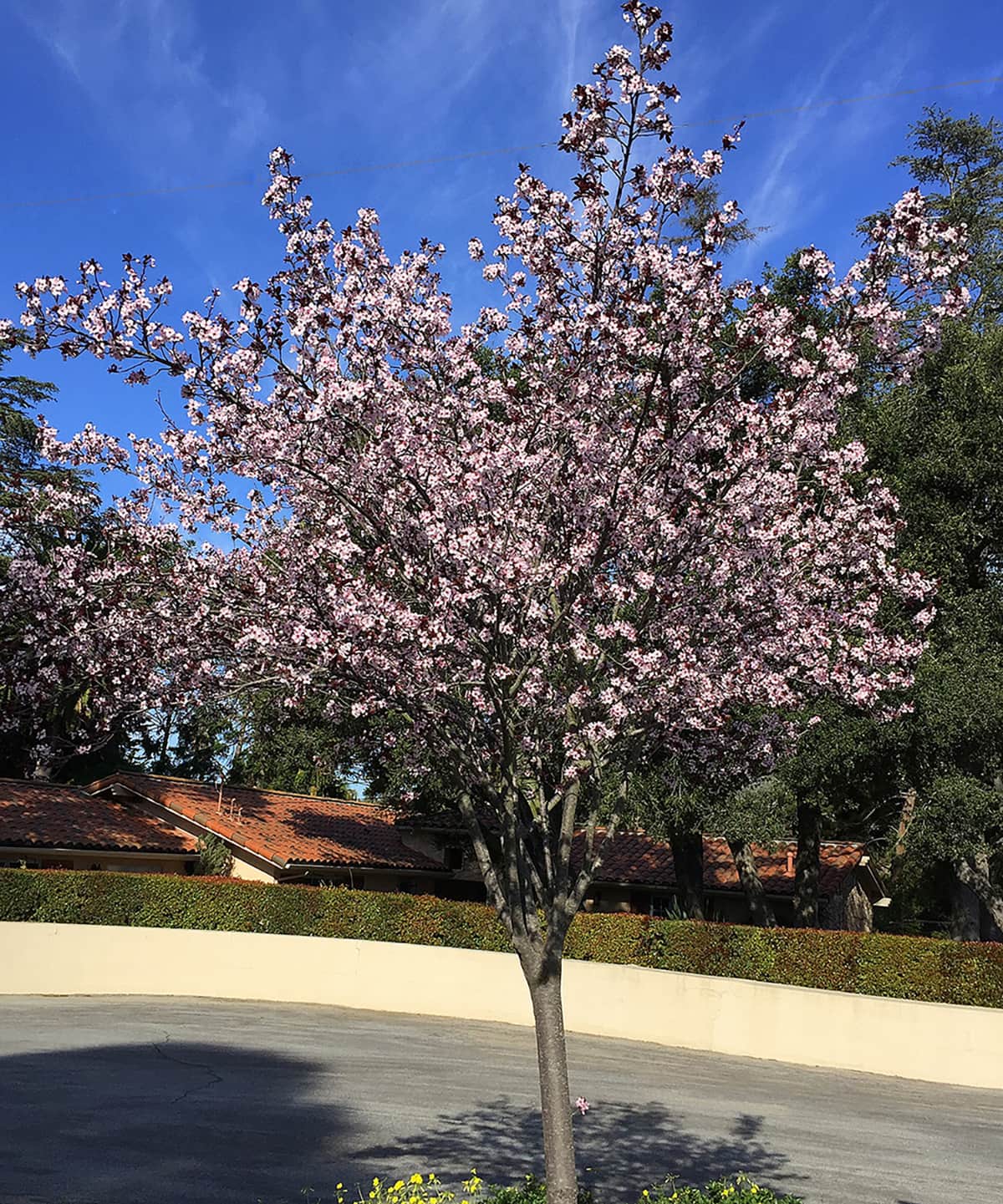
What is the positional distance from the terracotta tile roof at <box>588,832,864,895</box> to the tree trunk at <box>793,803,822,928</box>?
5058 mm

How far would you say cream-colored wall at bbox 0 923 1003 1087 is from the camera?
18.3 meters

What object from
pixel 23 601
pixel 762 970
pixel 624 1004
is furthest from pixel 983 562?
pixel 23 601

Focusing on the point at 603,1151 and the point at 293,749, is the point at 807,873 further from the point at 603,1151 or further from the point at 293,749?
the point at 603,1151

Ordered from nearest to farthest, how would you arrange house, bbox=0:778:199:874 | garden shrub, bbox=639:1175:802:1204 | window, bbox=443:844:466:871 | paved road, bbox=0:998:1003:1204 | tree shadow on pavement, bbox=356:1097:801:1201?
garden shrub, bbox=639:1175:802:1204 < paved road, bbox=0:998:1003:1204 < tree shadow on pavement, bbox=356:1097:801:1201 < house, bbox=0:778:199:874 < window, bbox=443:844:466:871

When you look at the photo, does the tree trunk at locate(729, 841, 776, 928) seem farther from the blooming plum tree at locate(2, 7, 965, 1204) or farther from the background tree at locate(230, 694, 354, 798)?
the blooming plum tree at locate(2, 7, 965, 1204)

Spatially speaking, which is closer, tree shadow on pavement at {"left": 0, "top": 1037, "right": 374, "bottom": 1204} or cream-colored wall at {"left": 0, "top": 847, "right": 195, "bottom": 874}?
tree shadow on pavement at {"left": 0, "top": 1037, "right": 374, "bottom": 1204}

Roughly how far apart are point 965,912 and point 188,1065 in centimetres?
1787

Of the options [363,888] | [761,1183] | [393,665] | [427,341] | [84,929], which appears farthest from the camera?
[363,888]

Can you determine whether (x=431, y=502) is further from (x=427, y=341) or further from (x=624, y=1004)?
(x=624, y=1004)

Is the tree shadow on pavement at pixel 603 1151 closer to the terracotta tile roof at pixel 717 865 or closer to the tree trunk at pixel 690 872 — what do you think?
the tree trunk at pixel 690 872

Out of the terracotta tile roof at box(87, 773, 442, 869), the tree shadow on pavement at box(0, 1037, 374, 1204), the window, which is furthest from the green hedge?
the window

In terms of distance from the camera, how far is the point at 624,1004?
2152 cm

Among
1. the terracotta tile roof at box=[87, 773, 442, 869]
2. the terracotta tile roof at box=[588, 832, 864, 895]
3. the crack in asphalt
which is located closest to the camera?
the crack in asphalt

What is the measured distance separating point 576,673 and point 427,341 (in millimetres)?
2885
